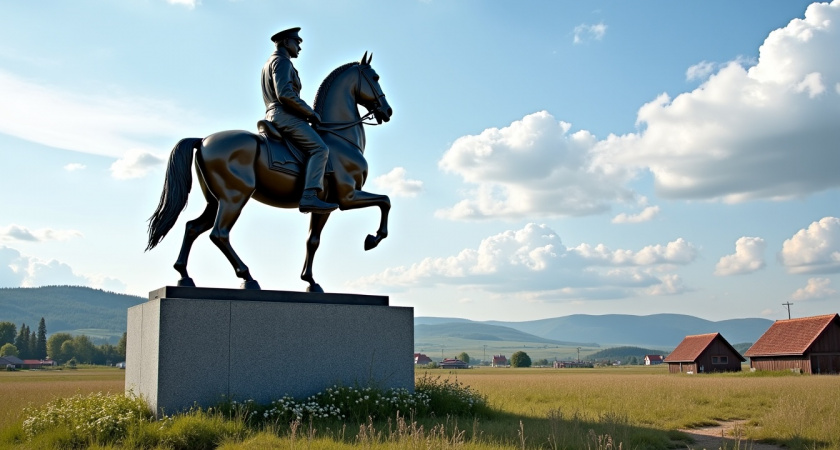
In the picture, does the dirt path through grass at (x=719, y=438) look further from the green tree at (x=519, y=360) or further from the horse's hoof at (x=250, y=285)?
the green tree at (x=519, y=360)

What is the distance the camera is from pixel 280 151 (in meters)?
10.9

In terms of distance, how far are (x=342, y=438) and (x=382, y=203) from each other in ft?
14.7

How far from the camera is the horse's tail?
1007cm

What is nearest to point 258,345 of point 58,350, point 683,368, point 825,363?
point 825,363

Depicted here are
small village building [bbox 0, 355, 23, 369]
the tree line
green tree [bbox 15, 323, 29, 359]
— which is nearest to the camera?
small village building [bbox 0, 355, 23, 369]

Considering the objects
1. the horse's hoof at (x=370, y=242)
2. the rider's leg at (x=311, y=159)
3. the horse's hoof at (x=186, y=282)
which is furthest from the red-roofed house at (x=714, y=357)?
the horse's hoof at (x=186, y=282)

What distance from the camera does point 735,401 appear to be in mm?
16625

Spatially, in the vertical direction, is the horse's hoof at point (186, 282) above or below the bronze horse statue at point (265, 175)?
below

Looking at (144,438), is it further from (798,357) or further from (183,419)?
(798,357)

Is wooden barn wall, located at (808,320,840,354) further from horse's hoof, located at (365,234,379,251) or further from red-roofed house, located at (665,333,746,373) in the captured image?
horse's hoof, located at (365,234,379,251)

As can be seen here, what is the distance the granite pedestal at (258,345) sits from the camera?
947 cm

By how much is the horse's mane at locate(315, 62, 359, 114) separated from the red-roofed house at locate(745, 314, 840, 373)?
42.1 meters

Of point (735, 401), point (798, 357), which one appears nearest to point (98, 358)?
point (798, 357)

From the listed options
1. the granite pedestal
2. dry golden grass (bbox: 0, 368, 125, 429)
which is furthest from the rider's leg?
dry golden grass (bbox: 0, 368, 125, 429)
